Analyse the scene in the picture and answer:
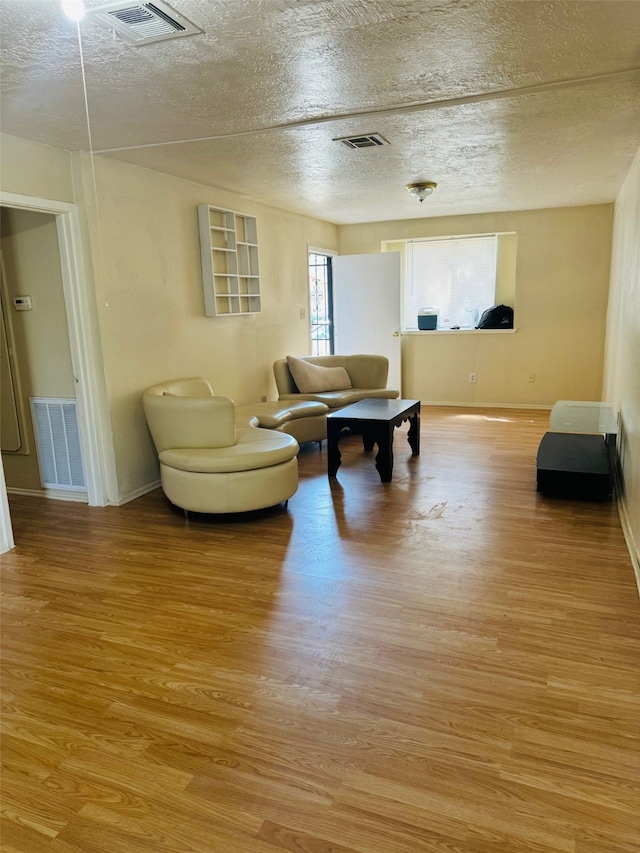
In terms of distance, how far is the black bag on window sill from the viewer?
7.15 m

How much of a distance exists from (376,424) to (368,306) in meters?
3.23

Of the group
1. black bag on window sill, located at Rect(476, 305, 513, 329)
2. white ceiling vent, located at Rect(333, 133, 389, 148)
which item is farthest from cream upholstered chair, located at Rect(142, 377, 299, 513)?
black bag on window sill, located at Rect(476, 305, 513, 329)

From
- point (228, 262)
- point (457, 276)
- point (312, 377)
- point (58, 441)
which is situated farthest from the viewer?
point (457, 276)

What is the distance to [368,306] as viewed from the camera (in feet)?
23.7

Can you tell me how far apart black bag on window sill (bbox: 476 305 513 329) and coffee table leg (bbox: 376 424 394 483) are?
11.4 ft

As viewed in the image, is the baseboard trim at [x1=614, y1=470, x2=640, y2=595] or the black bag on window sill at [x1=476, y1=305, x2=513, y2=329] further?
the black bag on window sill at [x1=476, y1=305, x2=513, y2=329]

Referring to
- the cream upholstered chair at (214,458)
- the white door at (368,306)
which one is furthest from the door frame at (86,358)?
the white door at (368,306)

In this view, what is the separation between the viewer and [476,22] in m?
2.09

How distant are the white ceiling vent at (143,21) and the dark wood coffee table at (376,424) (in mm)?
2826

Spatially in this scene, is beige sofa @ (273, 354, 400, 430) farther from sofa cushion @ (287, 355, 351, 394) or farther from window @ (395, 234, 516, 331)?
window @ (395, 234, 516, 331)

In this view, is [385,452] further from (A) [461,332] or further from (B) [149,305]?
(A) [461,332]

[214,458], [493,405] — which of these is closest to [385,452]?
[214,458]

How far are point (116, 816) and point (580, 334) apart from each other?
680cm

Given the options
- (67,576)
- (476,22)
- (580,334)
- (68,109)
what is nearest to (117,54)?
(68,109)
